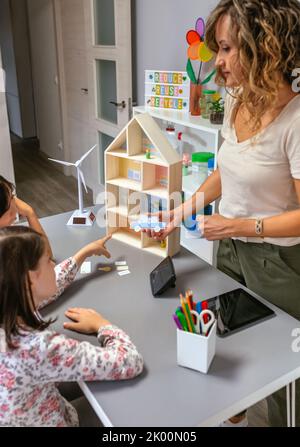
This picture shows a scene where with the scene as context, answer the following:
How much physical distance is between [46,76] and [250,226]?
4427mm

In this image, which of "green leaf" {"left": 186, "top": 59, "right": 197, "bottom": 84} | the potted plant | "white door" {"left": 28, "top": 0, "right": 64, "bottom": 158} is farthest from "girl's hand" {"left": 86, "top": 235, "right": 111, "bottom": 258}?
"white door" {"left": 28, "top": 0, "right": 64, "bottom": 158}

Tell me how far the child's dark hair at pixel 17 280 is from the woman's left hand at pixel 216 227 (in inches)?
20.9

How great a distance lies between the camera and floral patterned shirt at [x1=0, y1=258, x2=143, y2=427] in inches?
36.0

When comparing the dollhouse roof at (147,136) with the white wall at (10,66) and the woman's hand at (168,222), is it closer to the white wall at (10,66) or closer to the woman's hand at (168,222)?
the woman's hand at (168,222)

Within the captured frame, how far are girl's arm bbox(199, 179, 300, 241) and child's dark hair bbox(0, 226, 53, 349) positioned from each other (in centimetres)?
54

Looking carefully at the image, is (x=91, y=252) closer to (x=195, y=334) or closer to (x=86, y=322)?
(x=86, y=322)

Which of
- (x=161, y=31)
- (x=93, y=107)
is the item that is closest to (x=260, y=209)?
(x=161, y=31)

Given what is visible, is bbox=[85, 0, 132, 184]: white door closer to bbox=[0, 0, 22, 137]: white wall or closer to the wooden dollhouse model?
the wooden dollhouse model

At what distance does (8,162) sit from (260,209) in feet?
9.64

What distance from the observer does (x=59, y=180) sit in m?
4.80

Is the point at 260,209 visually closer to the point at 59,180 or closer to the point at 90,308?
the point at 90,308

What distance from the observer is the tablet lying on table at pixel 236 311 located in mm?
1151

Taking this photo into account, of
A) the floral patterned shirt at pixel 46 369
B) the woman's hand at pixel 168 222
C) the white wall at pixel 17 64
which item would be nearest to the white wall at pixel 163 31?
the woman's hand at pixel 168 222

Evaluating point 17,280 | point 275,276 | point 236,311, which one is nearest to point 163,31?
point 275,276
